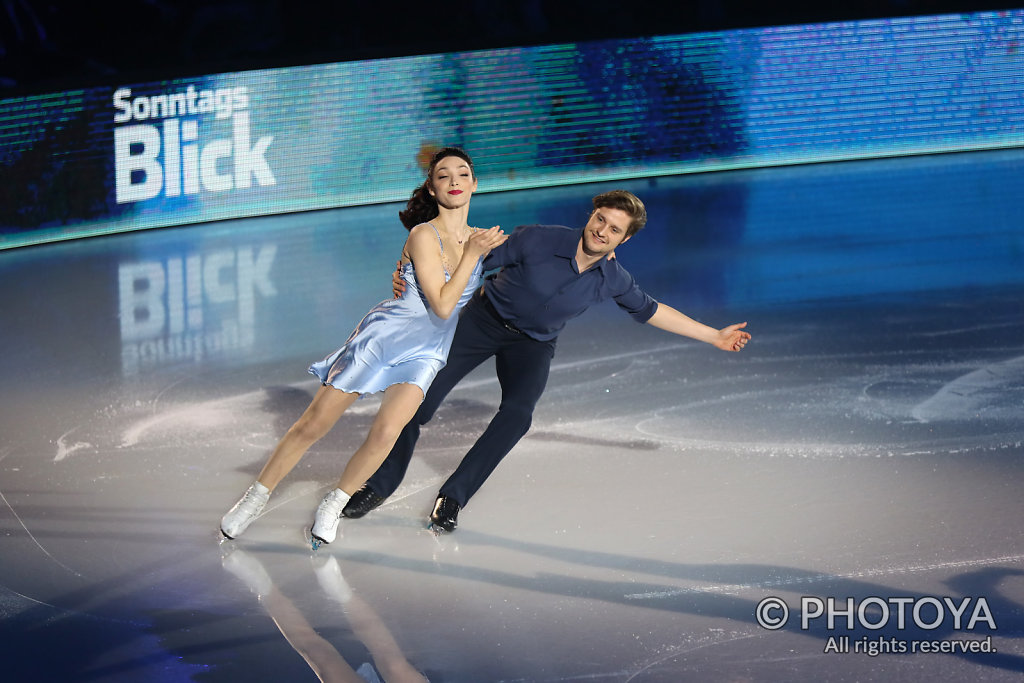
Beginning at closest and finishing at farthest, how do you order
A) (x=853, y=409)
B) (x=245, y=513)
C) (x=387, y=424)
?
1. (x=387, y=424)
2. (x=245, y=513)
3. (x=853, y=409)

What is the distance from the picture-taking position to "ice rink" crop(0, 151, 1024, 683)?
3.17 meters

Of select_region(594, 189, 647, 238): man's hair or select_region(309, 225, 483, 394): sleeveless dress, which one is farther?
select_region(594, 189, 647, 238): man's hair

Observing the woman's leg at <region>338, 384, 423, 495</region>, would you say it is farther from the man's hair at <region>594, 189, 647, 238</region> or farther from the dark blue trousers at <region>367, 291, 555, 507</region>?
the man's hair at <region>594, 189, 647, 238</region>

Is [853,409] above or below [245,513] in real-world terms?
above

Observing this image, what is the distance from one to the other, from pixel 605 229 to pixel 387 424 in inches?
39.7

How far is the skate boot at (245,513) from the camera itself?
3.89 meters

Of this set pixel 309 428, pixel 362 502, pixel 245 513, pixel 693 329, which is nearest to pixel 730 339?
pixel 693 329

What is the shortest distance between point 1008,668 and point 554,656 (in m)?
1.18

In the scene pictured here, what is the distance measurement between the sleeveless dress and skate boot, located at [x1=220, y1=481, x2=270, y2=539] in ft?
1.45

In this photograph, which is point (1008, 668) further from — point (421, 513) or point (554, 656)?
point (421, 513)

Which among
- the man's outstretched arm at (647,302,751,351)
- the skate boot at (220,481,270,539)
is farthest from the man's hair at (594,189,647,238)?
the skate boot at (220,481,270,539)

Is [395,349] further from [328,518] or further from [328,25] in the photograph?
[328,25]

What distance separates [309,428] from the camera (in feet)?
12.7

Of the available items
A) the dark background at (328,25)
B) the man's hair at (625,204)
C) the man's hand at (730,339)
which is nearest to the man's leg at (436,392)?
the man's hair at (625,204)
